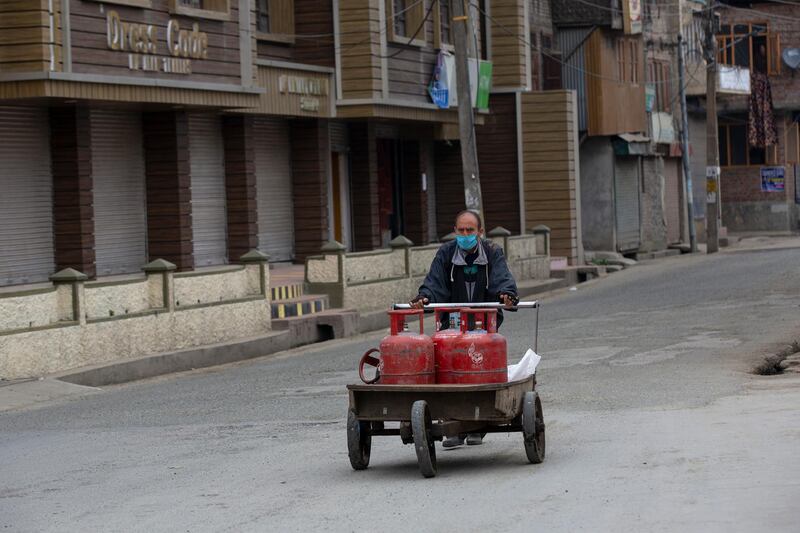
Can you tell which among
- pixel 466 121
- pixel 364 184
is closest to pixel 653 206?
pixel 364 184

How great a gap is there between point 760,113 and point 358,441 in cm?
5508

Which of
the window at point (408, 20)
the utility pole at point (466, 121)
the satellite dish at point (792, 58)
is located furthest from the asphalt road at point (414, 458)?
the satellite dish at point (792, 58)

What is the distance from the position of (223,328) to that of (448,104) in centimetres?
1456

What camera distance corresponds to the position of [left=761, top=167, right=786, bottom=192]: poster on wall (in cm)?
6425

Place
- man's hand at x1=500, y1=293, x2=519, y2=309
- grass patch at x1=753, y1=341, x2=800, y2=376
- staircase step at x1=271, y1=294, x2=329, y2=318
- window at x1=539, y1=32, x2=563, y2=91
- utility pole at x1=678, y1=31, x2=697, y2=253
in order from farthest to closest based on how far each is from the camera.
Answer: utility pole at x1=678, y1=31, x2=697, y2=253 → window at x1=539, y1=32, x2=563, y2=91 → staircase step at x1=271, y1=294, x2=329, y2=318 → grass patch at x1=753, y1=341, x2=800, y2=376 → man's hand at x1=500, y1=293, x2=519, y2=309

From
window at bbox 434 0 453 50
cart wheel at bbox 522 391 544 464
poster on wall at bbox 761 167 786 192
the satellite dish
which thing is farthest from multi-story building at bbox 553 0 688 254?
cart wheel at bbox 522 391 544 464

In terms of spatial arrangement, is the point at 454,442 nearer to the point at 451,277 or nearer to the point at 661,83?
the point at 451,277

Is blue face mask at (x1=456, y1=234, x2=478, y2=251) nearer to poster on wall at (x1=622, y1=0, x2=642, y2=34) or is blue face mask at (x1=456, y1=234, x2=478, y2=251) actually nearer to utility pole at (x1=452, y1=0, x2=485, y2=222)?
utility pole at (x1=452, y1=0, x2=485, y2=222)

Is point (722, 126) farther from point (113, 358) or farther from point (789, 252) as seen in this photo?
point (113, 358)

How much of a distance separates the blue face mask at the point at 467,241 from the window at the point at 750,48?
5370cm

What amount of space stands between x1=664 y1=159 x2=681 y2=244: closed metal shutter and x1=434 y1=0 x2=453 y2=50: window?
1830 cm

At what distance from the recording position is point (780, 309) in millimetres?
25094

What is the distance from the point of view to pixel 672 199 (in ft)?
181

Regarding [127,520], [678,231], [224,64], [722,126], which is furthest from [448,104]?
[722,126]
